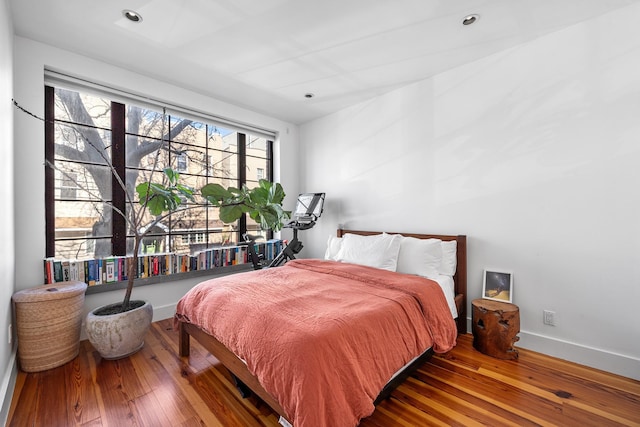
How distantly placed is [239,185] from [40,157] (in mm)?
1974

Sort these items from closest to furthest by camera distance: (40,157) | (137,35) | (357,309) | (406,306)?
(357,309)
(406,306)
(137,35)
(40,157)

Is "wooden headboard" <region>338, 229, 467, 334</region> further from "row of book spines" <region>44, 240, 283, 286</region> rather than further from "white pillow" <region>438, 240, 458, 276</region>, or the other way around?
"row of book spines" <region>44, 240, 283, 286</region>

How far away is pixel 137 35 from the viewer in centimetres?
222

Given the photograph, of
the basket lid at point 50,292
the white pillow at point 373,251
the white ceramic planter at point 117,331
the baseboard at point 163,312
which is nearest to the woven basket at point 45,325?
the basket lid at point 50,292

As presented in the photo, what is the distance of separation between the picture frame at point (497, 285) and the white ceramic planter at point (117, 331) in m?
3.03

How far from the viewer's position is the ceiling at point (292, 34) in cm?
192

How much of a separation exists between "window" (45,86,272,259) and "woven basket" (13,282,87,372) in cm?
72

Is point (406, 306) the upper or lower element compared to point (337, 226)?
lower

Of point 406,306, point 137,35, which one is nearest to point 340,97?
point 137,35

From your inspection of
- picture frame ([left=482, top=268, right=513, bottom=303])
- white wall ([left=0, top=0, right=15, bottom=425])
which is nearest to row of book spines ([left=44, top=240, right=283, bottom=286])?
white wall ([left=0, top=0, right=15, bottom=425])

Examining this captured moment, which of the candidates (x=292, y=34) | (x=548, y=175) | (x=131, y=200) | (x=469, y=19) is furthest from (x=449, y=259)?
(x=131, y=200)

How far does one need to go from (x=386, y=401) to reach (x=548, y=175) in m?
2.16

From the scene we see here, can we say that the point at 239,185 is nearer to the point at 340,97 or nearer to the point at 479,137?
the point at 340,97

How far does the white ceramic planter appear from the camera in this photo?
2074 millimetres
